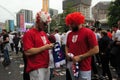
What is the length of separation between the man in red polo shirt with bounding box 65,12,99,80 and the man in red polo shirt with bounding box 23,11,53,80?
0.39 m

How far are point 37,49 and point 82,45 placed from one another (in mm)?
705

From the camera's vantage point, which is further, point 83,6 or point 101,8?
point 83,6

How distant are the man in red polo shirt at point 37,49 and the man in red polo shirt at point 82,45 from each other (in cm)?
39

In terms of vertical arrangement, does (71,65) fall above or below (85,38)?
below

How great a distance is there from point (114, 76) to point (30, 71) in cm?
640

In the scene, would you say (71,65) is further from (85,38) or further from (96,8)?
(96,8)

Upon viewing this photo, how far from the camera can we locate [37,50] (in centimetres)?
477

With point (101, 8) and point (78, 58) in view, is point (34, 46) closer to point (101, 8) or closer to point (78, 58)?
point (78, 58)

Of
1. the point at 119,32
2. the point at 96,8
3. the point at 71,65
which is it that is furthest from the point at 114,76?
the point at 96,8

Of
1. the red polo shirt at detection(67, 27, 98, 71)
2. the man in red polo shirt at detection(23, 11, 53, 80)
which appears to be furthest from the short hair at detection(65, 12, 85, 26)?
the man in red polo shirt at detection(23, 11, 53, 80)

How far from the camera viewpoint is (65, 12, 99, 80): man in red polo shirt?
15.6 ft

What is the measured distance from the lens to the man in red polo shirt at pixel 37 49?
15.7 ft

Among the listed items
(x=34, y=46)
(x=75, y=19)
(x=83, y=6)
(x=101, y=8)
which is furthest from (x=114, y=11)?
(x=83, y=6)

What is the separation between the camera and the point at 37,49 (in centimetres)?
478
